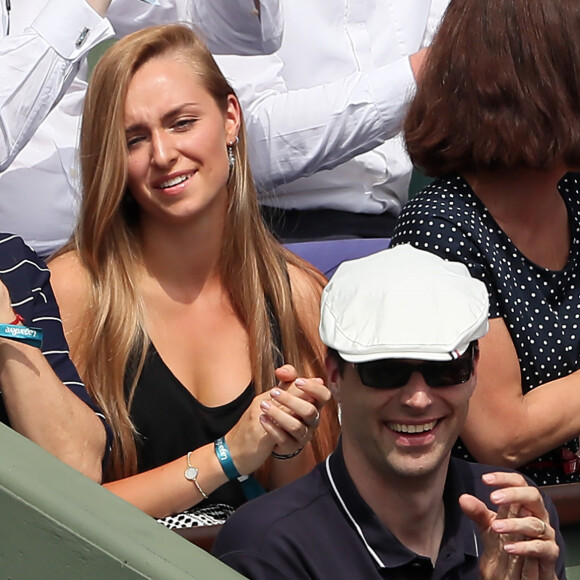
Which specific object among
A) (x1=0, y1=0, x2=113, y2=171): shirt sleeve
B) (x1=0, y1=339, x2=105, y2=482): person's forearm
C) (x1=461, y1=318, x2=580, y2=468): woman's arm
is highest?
(x1=0, y1=0, x2=113, y2=171): shirt sleeve

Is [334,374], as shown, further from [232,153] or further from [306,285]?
[232,153]

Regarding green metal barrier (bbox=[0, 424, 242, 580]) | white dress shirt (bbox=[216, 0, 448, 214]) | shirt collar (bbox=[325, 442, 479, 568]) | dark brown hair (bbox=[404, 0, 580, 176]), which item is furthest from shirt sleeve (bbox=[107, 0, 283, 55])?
green metal barrier (bbox=[0, 424, 242, 580])

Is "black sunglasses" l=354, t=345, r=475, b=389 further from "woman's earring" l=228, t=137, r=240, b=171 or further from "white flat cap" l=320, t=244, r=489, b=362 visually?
"woman's earring" l=228, t=137, r=240, b=171

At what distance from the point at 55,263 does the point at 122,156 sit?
9.8 inches

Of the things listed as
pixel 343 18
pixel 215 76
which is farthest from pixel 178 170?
pixel 343 18

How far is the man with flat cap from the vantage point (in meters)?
1.52

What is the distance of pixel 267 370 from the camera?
7.66 feet

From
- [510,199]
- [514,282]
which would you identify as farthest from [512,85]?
[514,282]

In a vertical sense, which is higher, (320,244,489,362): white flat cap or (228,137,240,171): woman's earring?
(320,244,489,362): white flat cap

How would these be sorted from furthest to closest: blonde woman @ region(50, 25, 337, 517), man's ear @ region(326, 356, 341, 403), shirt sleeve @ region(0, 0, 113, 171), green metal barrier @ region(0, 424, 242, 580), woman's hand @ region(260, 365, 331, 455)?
1. shirt sleeve @ region(0, 0, 113, 171)
2. blonde woman @ region(50, 25, 337, 517)
3. woman's hand @ region(260, 365, 331, 455)
4. man's ear @ region(326, 356, 341, 403)
5. green metal barrier @ region(0, 424, 242, 580)

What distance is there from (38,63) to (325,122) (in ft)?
2.12

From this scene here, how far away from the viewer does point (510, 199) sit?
2.17 m

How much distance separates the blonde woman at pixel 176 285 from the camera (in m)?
2.25

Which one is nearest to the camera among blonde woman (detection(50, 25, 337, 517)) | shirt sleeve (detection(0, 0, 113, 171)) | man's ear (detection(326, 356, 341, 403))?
man's ear (detection(326, 356, 341, 403))
